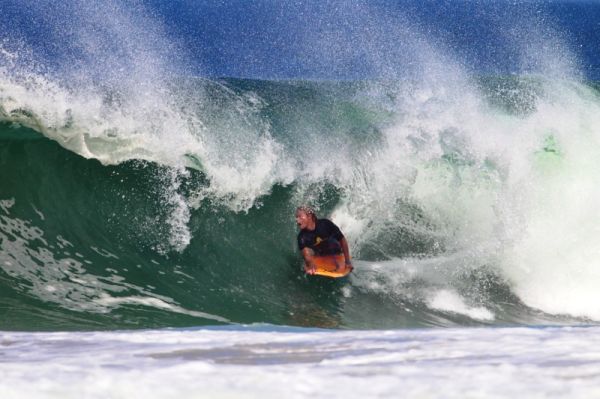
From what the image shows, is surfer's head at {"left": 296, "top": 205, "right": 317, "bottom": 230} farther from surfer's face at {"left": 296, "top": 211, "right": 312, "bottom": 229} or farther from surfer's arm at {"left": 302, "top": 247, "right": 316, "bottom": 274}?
surfer's arm at {"left": 302, "top": 247, "right": 316, "bottom": 274}

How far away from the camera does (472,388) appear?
10.3 ft

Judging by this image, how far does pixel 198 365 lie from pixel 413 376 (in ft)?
2.91

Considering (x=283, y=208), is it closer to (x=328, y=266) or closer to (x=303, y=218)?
(x=303, y=218)

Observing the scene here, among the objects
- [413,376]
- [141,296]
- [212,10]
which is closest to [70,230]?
[141,296]

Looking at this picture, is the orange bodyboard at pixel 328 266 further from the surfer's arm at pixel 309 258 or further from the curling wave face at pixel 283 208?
the curling wave face at pixel 283 208

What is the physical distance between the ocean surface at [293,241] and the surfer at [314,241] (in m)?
0.34

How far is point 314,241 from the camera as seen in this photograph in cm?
834

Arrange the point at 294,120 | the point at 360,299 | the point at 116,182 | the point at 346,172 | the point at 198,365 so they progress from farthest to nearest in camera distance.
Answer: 1. the point at 294,120
2. the point at 346,172
3. the point at 116,182
4. the point at 360,299
5. the point at 198,365

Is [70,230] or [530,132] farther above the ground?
[530,132]

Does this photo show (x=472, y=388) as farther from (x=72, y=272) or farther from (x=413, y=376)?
(x=72, y=272)

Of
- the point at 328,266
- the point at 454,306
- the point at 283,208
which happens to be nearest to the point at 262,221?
the point at 283,208

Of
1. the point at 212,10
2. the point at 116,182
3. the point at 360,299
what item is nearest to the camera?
the point at 360,299

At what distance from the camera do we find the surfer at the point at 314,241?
8258 mm

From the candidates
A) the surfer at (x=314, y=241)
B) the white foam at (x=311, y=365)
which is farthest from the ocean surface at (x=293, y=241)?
the surfer at (x=314, y=241)
